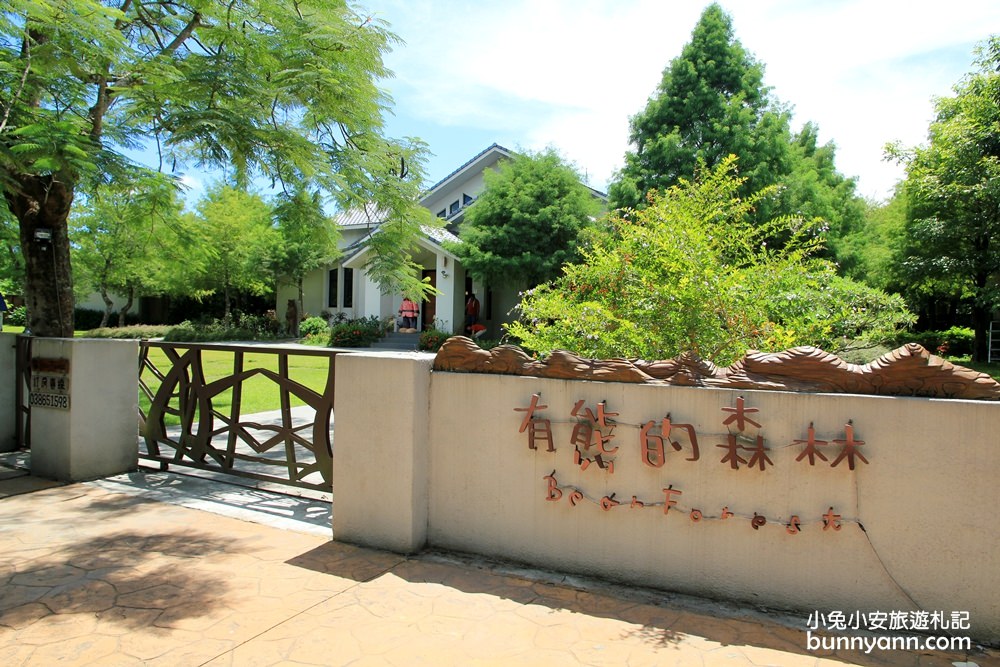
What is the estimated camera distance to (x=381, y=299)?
2505 cm

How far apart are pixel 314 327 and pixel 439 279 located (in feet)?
21.4

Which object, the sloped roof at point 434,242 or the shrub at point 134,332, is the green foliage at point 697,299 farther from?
the shrub at point 134,332

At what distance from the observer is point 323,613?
337 cm

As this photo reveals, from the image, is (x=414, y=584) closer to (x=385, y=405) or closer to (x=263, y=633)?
(x=263, y=633)

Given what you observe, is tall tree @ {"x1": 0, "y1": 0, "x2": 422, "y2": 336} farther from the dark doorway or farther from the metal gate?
the dark doorway

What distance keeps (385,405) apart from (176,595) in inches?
64.9

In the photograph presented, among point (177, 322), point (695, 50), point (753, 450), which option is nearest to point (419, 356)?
point (753, 450)

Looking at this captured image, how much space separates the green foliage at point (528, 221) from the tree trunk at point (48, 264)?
40.8ft

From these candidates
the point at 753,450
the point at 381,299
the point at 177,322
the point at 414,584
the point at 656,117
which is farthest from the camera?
the point at 177,322

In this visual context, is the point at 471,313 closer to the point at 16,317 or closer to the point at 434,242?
the point at 434,242

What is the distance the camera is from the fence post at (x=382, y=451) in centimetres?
418

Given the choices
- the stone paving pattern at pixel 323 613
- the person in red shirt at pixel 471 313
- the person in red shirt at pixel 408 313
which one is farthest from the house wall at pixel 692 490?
the person in red shirt at pixel 408 313

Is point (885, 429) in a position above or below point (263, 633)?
above

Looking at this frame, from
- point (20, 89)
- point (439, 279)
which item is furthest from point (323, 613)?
point (439, 279)
